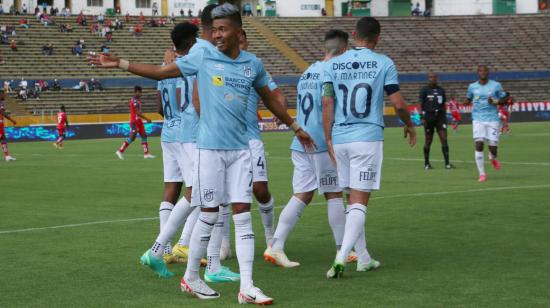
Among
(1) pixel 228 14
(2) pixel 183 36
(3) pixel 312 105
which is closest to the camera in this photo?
(1) pixel 228 14

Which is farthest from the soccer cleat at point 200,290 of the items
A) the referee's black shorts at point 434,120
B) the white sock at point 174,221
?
the referee's black shorts at point 434,120

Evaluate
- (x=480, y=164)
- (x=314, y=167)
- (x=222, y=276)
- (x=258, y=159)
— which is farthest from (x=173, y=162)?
(x=480, y=164)

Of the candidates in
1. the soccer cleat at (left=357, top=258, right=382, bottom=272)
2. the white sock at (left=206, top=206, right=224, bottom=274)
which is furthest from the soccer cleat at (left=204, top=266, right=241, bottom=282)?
the soccer cleat at (left=357, top=258, right=382, bottom=272)

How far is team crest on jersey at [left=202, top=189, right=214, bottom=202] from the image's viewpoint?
8.11 meters

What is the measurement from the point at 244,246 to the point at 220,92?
4.20 ft

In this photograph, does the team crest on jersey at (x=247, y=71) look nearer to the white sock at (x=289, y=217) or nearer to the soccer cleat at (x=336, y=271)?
the soccer cleat at (x=336, y=271)

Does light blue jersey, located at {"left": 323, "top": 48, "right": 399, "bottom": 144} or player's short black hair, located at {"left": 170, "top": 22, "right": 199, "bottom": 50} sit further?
player's short black hair, located at {"left": 170, "top": 22, "right": 199, "bottom": 50}

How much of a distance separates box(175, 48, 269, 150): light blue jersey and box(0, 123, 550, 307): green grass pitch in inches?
53.2

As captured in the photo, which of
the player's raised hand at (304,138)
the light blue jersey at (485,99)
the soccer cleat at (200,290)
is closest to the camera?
the soccer cleat at (200,290)

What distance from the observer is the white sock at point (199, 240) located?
27.2 ft

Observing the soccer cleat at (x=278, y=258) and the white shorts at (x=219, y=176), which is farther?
the soccer cleat at (x=278, y=258)

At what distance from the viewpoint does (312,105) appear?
1021 centimetres

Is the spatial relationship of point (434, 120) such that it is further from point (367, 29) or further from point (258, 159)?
point (367, 29)

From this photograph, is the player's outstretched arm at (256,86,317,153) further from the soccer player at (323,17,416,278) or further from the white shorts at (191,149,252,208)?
the soccer player at (323,17,416,278)
